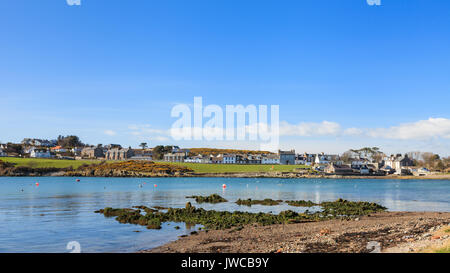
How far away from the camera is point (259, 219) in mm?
29266

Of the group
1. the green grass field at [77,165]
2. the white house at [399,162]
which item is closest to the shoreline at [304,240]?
the green grass field at [77,165]

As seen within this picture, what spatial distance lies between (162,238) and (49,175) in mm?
120386

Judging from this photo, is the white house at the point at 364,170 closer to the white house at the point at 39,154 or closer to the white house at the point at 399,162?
the white house at the point at 399,162

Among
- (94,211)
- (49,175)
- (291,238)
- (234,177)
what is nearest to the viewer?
(291,238)

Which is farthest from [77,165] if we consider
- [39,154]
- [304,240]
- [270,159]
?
[304,240]

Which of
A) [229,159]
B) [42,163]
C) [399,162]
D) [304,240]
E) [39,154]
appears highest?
[39,154]

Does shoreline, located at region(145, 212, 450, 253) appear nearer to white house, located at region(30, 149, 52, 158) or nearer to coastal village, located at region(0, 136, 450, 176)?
coastal village, located at region(0, 136, 450, 176)

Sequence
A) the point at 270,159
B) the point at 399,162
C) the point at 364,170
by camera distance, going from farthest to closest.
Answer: the point at 270,159 < the point at 399,162 < the point at 364,170

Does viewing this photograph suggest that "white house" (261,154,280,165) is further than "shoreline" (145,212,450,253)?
Yes

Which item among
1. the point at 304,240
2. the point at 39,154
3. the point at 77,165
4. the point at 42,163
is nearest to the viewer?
the point at 304,240

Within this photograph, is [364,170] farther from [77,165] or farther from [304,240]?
[304,240]

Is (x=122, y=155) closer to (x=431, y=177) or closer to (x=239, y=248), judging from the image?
(x=431, y=177)

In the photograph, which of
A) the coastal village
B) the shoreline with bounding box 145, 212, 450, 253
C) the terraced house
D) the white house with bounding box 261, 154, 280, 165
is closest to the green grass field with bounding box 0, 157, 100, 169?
the coastal village
